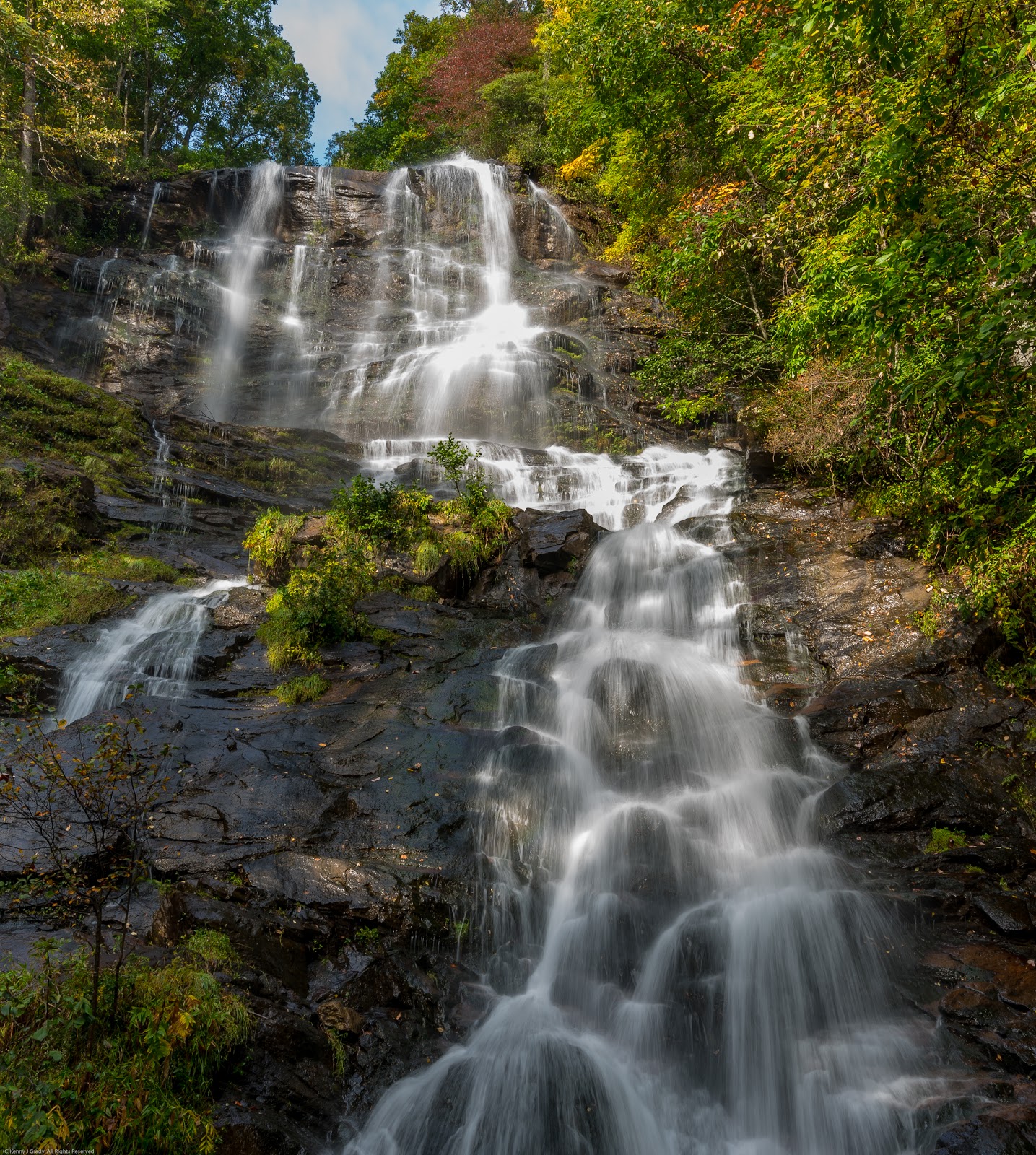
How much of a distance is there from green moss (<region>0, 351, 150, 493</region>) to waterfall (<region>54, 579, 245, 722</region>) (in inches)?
177

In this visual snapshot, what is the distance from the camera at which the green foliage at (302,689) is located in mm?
8352

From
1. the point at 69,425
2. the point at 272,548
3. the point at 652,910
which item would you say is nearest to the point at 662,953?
the point at 652,910

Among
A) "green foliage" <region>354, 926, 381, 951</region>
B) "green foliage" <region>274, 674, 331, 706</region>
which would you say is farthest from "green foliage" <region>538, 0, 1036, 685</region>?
"green foliage" <region>274, 674, 331, 706</region>

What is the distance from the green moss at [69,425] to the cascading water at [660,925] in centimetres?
964

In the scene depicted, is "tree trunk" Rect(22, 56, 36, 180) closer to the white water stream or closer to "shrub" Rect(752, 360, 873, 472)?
the white water stream

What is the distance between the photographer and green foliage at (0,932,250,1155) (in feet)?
10.5

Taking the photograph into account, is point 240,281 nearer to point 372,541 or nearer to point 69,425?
point 69,425

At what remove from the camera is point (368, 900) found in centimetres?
556

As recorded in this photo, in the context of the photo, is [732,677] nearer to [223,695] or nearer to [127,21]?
[223,695]

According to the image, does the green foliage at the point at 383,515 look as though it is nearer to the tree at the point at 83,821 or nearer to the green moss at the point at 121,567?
the green moss at the point at 121,567

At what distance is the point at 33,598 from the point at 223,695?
362 cm

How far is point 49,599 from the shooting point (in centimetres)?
968

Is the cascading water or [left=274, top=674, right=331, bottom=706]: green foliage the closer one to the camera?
the cascading water

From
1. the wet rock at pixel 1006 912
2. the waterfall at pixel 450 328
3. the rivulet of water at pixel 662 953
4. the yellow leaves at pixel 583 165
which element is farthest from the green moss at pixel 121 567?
the yellow leaves at pixel 583 165
